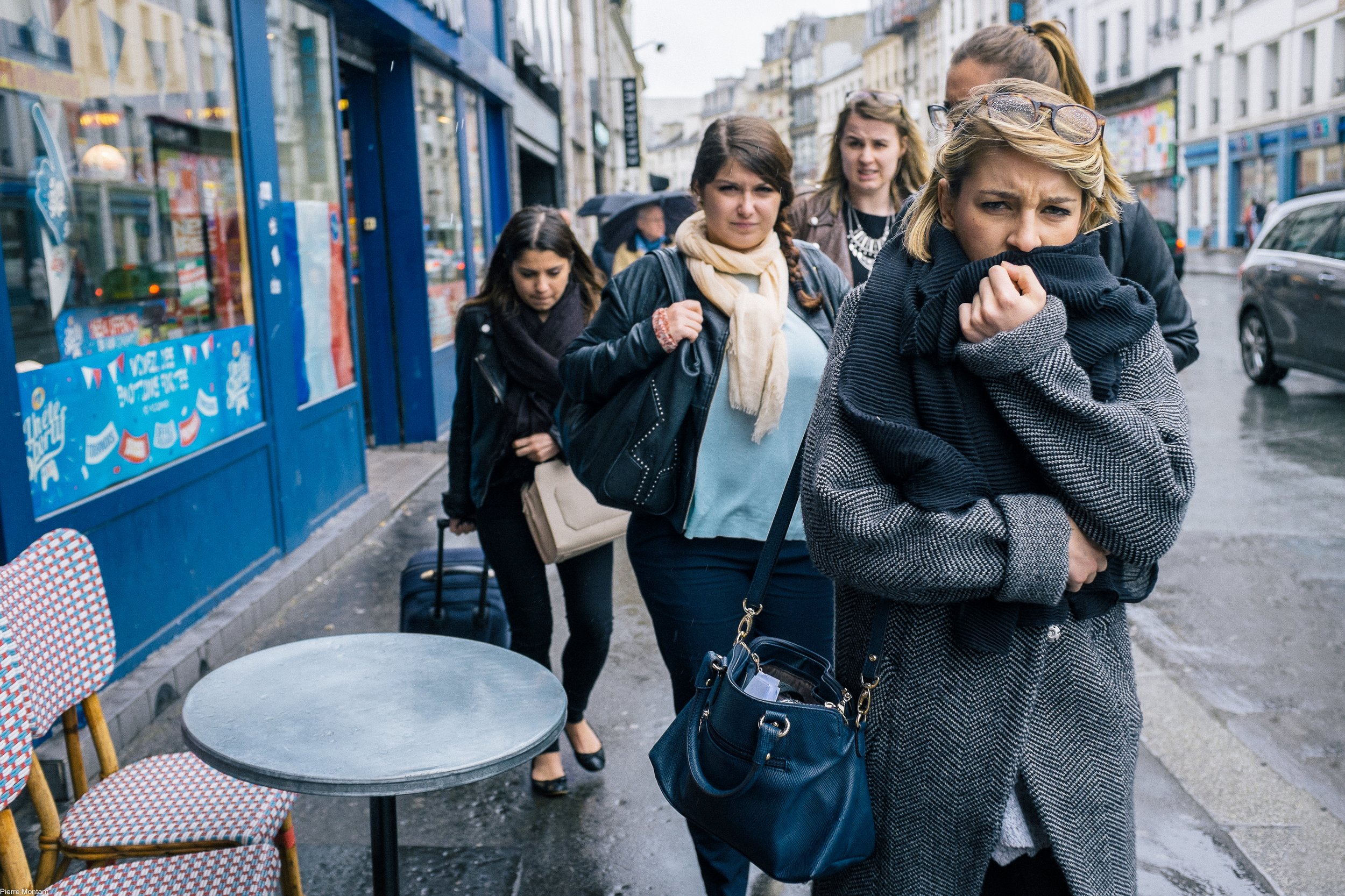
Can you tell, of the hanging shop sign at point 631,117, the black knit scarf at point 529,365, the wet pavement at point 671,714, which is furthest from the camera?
the hanging shop sign at point 631,117

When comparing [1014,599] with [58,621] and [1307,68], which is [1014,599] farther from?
[1307,68]

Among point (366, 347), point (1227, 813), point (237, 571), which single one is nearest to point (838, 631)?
point (1227, 813)

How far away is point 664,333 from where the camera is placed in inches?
106

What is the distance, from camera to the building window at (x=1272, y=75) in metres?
33.7

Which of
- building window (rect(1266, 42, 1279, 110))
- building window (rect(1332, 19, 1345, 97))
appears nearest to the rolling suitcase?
building window (rect(1332, 19, 1345, 97))

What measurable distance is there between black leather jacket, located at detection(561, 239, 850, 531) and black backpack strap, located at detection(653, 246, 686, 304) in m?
0.01

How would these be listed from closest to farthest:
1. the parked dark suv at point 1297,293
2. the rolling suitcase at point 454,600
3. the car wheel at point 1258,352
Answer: the rolling suitcase at point 454,600 < the parked dark suv at point 1297,293 < the car wheel at point 1258,352

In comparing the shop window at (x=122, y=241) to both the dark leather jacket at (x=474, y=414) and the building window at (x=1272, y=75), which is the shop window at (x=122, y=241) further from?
the building window at (x=1272, y=75)

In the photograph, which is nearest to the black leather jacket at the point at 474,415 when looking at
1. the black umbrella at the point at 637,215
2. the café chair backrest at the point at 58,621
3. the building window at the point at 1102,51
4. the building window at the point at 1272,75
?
the café chair backrest at the point at 58,621

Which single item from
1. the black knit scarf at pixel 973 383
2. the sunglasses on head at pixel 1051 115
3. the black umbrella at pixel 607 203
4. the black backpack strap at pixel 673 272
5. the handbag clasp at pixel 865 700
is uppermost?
the black umbrella at pixel 607 203

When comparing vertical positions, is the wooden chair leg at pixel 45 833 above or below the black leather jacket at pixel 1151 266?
below

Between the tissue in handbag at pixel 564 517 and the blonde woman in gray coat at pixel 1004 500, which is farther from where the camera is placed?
the tissue in handbag at pixel 564 517

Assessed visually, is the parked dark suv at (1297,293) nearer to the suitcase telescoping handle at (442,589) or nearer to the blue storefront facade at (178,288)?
the blue storefront facade at (178,288)

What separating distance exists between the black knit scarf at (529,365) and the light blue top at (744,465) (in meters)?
0.91
